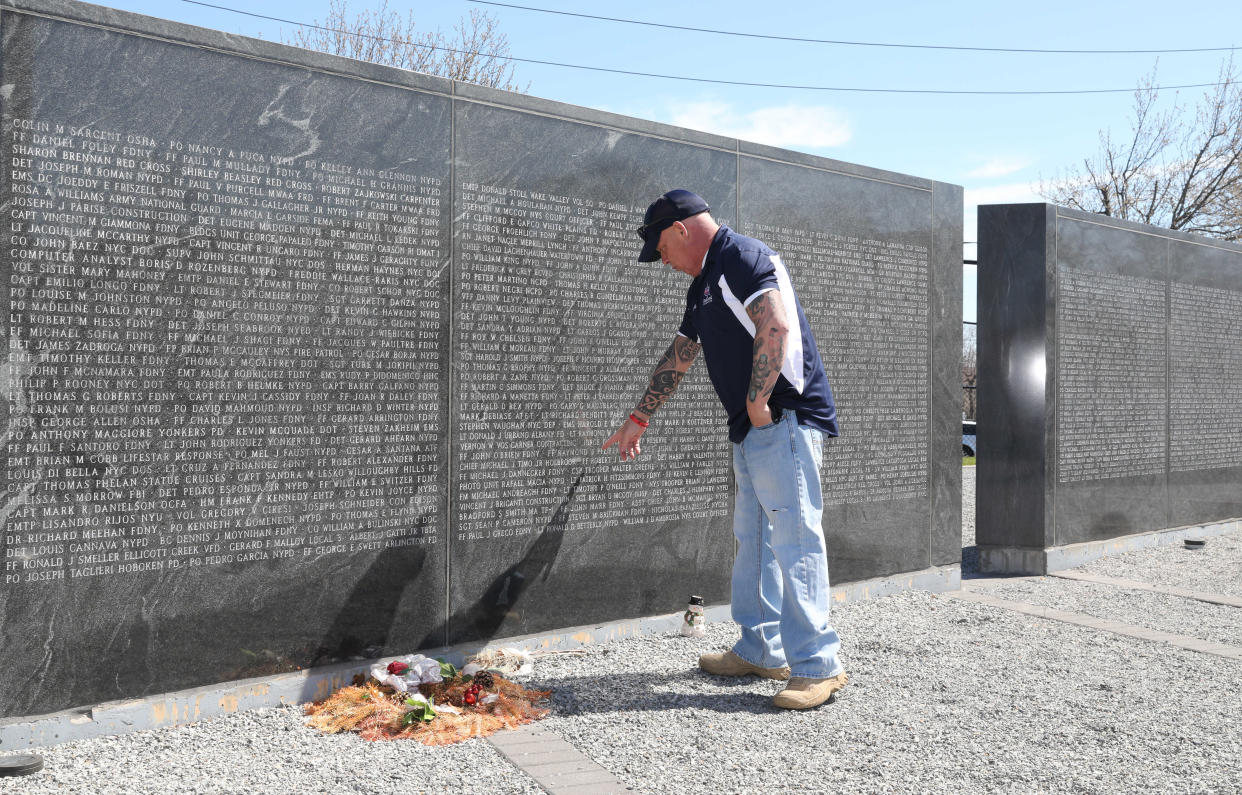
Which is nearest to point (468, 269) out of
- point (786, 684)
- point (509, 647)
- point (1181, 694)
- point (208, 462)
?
point (208, 462)

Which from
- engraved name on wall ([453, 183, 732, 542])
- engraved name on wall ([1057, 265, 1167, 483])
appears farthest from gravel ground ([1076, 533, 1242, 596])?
engraved name on wall ([453, 183, 732, 542])

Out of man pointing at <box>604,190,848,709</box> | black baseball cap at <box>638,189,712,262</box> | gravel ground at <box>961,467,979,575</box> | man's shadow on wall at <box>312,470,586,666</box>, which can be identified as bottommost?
gravel ground at <box>961,467,979,575</box>

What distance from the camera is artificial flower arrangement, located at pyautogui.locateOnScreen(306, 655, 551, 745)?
3.65 metres

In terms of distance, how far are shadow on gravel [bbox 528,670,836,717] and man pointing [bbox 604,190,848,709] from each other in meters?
0.19

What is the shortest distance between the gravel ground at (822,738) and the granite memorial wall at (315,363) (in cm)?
44

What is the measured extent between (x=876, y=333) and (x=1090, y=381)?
9.18 ft

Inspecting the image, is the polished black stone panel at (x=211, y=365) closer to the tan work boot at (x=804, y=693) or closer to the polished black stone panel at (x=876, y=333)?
the tan work boot at (x=804, y=693)

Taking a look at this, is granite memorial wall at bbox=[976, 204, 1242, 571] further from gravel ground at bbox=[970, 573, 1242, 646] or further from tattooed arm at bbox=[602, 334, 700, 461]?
tattooed arm at bbox=[602, 334, 700, 461]

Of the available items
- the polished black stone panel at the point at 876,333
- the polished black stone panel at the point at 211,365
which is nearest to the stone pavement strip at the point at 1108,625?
the polished black stone panel at the point at 876,333

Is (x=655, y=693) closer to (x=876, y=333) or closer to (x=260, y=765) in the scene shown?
(x=260, y=765)

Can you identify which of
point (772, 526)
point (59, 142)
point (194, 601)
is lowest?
point (194, 601)

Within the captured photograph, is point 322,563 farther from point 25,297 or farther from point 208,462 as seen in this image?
point 25,297

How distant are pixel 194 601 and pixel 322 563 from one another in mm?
510

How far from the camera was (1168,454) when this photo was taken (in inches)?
351
